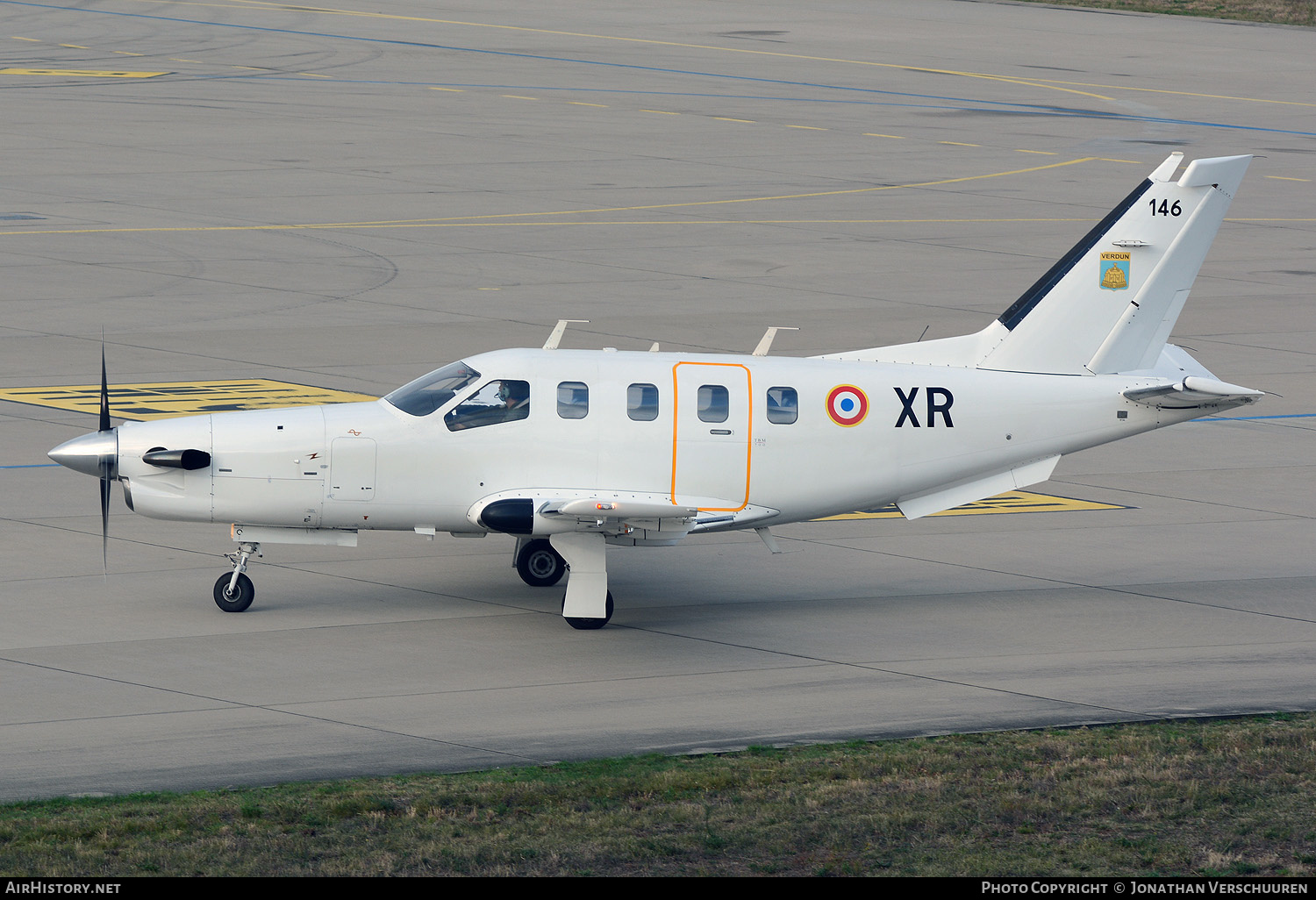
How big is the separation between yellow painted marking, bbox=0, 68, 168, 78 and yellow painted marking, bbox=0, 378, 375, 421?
113ft

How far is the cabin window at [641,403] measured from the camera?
58.5ft

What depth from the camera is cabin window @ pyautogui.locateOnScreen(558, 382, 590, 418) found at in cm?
1778

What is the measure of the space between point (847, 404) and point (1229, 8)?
77298 millimetres

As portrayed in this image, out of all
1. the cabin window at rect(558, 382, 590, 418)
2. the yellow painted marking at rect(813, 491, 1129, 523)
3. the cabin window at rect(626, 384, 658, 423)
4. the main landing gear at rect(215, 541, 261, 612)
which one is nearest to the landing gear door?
the cabin window at rect(626, 384, 658, 423)

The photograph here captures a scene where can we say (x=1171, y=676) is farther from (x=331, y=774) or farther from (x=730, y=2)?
(x=730, y=2)

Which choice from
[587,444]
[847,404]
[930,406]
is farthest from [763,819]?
[930,406]

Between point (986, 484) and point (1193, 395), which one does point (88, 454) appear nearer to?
point (986, 484)

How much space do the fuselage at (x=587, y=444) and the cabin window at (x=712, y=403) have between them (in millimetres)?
12

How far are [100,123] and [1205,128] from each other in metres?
33.1

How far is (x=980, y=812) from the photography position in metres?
12.8

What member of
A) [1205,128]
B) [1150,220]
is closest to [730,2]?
[1205,128]

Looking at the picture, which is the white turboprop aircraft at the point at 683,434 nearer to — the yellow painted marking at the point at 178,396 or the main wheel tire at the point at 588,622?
the main wheel tire at the point at 588,622

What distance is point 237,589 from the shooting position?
17891mm

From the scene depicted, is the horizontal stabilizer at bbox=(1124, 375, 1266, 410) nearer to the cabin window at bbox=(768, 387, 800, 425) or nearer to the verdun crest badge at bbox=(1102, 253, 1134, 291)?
the verdun crest badge at bbox=(1102, 253, 1134, 291)
